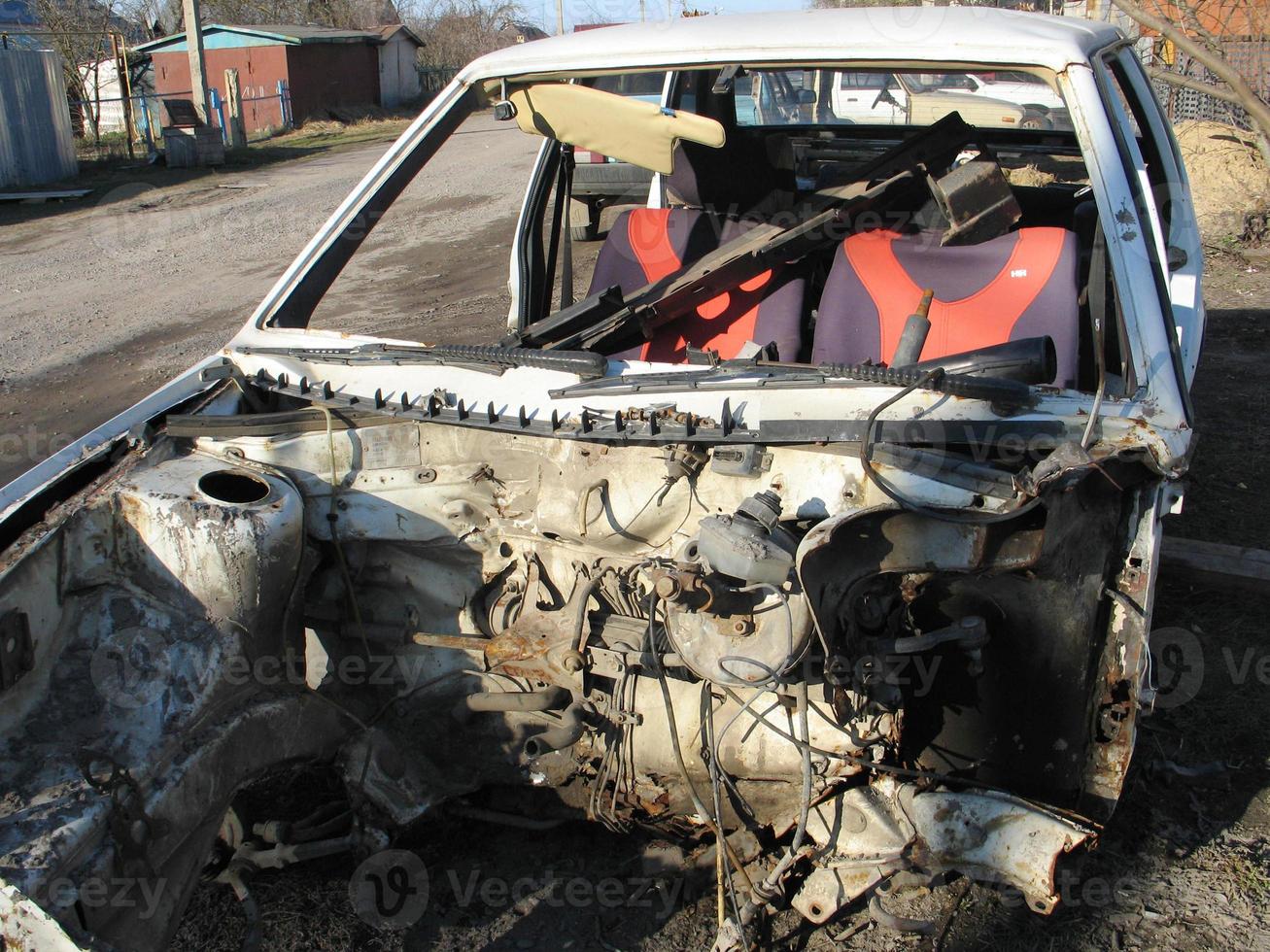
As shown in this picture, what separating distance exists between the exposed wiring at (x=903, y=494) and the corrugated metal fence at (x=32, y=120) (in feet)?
51.4

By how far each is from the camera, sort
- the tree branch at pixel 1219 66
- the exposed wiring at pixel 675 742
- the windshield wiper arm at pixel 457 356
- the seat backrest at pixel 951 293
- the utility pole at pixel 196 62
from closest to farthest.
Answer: the exposed wiring at pixel 675 742 < the windshield wiper arm at pixel 457 356 < the seat backrest at pixel 951 293 < the tree branch at pixel 1219 66 < the utility pole at pixel 196 62

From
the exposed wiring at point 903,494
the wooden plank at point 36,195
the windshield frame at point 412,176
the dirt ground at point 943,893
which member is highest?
the windshield frame at point 412,176

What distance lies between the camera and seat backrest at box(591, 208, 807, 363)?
3104mm

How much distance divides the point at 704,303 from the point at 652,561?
1.19 m

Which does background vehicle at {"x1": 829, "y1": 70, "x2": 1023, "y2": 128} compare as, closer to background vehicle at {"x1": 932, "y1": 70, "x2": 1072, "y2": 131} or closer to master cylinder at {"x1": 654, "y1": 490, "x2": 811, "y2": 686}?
background vehicle at {"x1": 932, "y1": 70, "x2": 1072, "y2": 131}

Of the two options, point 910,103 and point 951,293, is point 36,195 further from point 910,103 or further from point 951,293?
point 951,293

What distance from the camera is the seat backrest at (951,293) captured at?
272 cm

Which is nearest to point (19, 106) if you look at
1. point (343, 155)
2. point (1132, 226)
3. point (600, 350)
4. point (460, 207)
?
point (343, 155)

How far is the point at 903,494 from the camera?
198 cm

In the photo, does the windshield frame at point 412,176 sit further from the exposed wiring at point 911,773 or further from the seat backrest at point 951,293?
the exposed wiring at point 911,773

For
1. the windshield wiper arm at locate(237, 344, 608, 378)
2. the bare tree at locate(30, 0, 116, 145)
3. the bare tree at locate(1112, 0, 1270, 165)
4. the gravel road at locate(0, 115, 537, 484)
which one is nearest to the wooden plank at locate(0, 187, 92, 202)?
the gravel road at locate(0, 115, 537, 484)

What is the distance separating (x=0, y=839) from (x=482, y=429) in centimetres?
121

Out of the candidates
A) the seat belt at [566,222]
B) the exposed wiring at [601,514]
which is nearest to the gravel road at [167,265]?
the seat belt at [566,222]

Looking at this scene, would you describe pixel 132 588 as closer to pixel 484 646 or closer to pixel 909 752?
pixel 484 646
